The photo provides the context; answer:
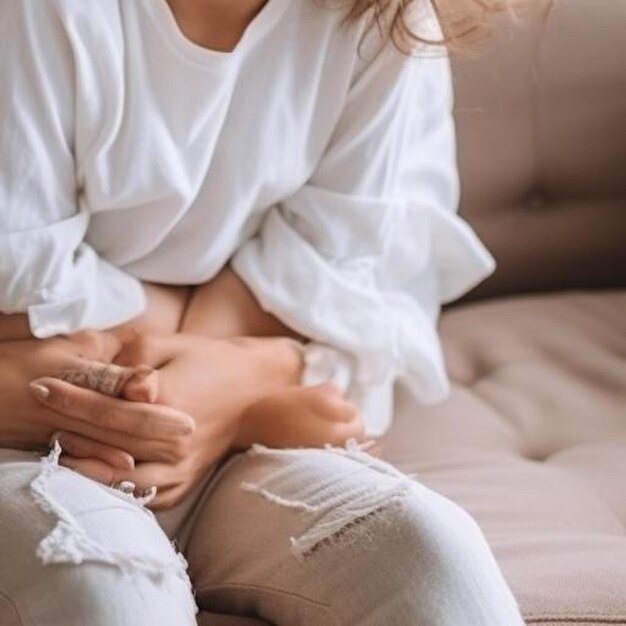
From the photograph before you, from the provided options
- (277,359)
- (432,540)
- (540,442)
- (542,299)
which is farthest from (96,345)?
(542,299)

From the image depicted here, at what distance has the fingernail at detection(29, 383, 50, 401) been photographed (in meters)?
0.97

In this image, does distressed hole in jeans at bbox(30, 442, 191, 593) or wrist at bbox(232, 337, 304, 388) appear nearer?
distressed hole in jeans at bbox(30, 442, 191, 593)

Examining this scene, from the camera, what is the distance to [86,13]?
975mm

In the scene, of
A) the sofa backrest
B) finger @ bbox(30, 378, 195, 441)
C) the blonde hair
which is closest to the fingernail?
finger @ bbox(30, 378, 195, 441)

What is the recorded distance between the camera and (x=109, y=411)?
97cm

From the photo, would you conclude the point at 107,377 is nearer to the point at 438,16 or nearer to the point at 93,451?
the point at 93,451

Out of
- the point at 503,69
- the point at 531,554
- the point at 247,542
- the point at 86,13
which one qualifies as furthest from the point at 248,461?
the point at 503,69

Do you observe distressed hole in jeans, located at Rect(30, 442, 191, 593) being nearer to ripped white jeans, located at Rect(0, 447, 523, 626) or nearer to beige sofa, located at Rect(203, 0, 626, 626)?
ripped white jeans, located at Rect(0, 447, 523, 626)

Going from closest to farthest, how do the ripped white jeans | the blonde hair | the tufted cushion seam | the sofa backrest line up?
the ripped white jeans
the tufted cushion seam
the blonde hair
the sofa backrest

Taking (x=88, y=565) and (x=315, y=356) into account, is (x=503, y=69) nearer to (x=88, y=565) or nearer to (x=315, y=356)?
(x=315, y=356)

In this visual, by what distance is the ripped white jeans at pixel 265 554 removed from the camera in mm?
823

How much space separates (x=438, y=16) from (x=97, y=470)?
46 cm

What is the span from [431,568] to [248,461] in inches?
9.0

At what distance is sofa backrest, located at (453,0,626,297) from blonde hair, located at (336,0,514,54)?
8.9 inches
